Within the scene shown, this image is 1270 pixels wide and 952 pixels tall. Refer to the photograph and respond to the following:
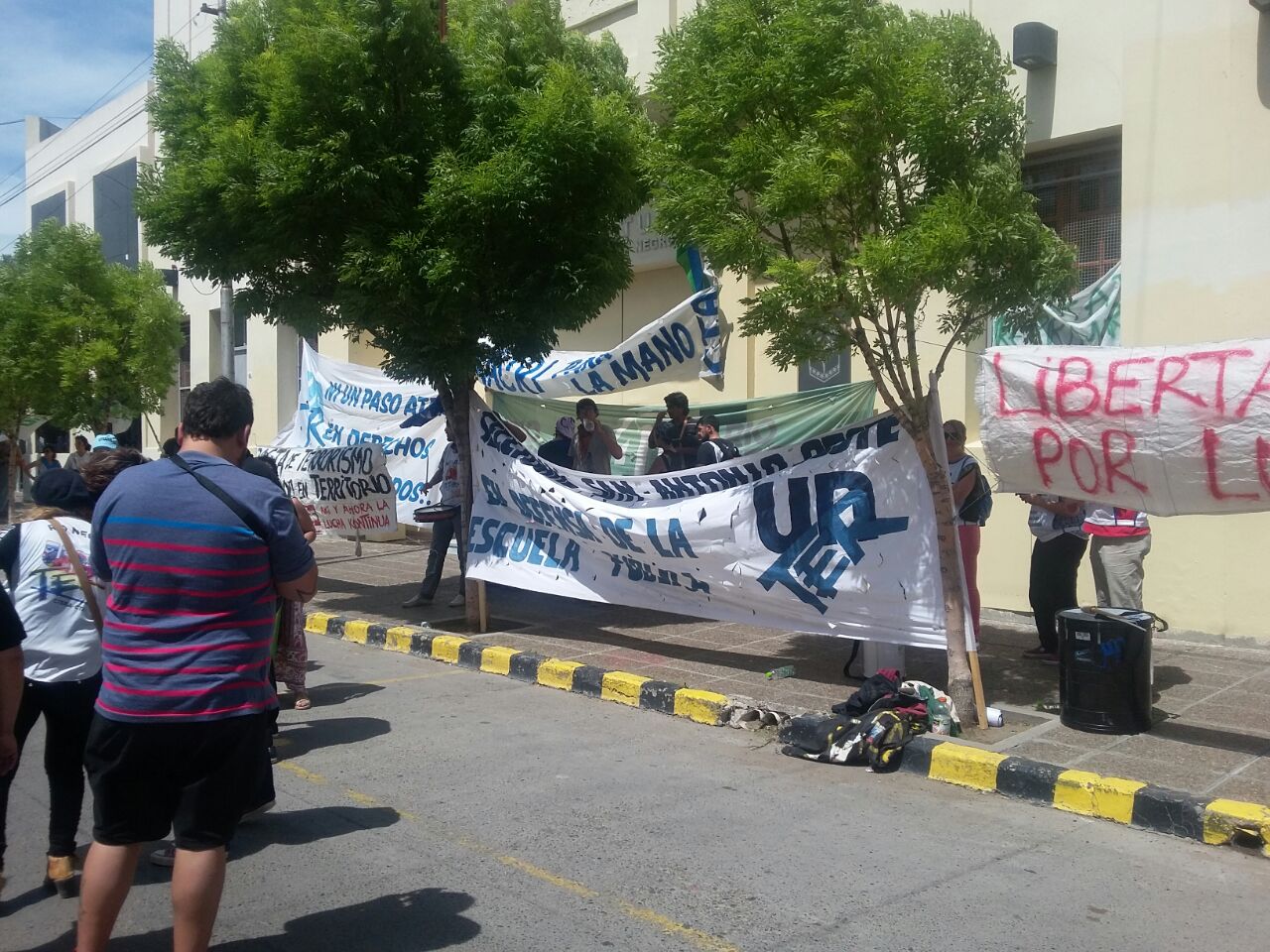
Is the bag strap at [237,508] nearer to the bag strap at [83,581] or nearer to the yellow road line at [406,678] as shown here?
the bag strap at [83,581]

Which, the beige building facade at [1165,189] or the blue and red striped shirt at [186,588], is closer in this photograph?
the blue and red striped shirt at [186,588]

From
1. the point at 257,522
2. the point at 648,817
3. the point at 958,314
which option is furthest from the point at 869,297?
the point at 257,522

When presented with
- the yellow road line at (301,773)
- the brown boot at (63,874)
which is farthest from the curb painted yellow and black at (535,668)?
the brown boot at (63,874)

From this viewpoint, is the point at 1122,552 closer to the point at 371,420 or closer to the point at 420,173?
the point at 420,173

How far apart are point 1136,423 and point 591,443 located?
19.4ft

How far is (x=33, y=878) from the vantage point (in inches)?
185

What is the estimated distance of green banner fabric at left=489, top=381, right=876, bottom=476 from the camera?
9.06 m

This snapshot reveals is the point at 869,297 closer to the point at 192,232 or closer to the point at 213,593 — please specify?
the point at 213,593

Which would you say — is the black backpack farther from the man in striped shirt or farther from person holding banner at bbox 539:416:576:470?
the man in striped shirt

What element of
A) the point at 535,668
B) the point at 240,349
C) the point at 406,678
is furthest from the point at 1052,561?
the point at 240,349

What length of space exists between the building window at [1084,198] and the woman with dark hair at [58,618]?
26.9 ft

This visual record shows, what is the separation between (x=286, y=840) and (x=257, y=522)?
2.35 metres

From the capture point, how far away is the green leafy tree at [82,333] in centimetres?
1783

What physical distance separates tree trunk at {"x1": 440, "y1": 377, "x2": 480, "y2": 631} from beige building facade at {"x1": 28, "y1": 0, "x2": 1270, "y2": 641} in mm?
2357
